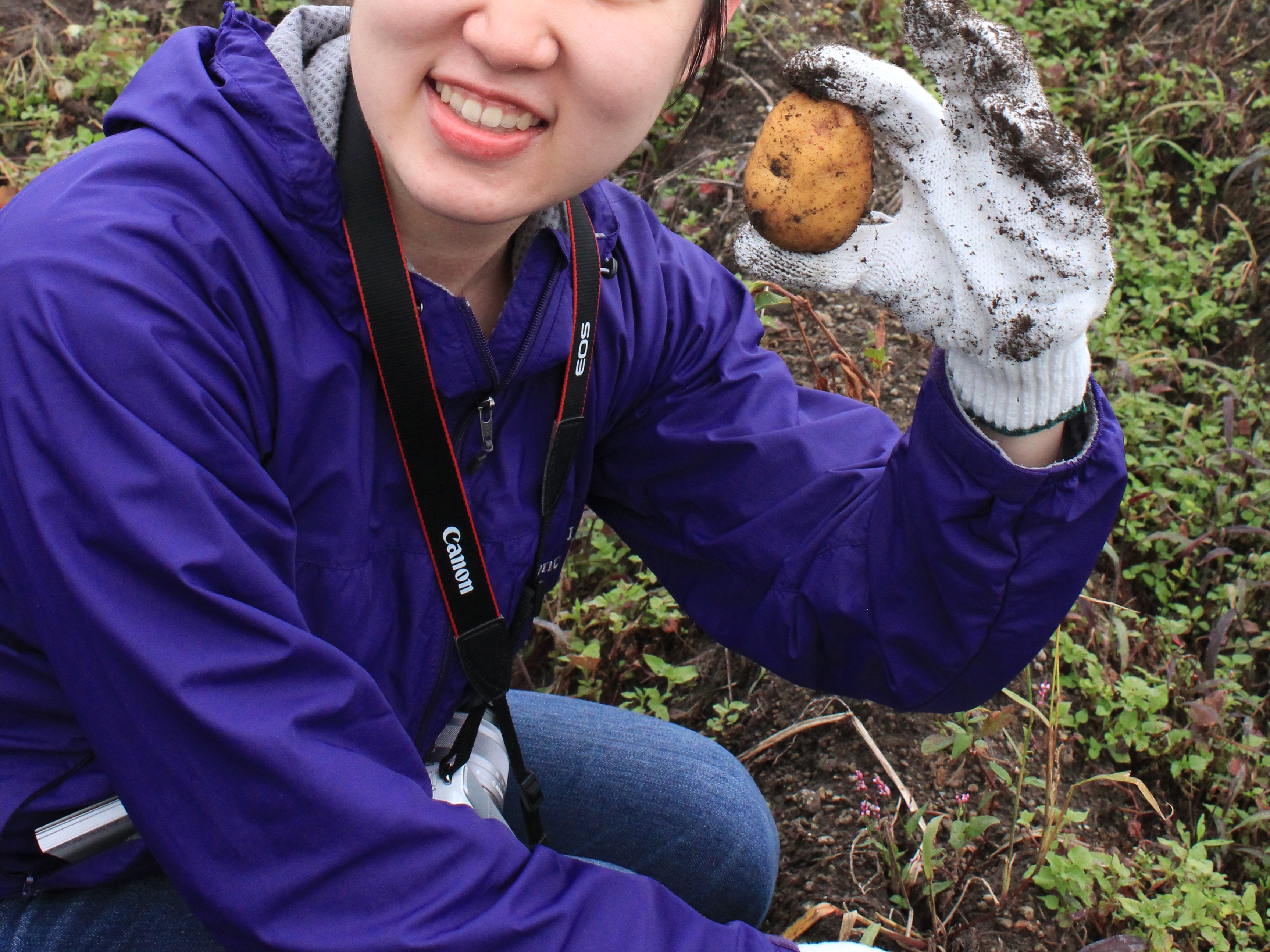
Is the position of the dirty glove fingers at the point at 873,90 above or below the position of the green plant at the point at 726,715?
above

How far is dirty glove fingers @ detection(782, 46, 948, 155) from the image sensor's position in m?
1.37

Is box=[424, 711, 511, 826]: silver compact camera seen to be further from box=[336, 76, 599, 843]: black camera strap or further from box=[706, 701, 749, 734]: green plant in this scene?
box=[706, 701, 749, 734]: green plant

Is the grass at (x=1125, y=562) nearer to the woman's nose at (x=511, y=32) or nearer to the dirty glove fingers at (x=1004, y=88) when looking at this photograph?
the dirty glove fingers at (x=1004, y=88)

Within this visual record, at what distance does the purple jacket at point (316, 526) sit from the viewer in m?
1.00

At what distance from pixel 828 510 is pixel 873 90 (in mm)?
633

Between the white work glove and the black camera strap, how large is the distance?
0.93 ft

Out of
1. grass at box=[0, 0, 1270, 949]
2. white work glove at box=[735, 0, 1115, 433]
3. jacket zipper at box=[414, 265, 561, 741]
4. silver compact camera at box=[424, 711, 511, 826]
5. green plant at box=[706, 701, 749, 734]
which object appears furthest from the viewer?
green plant at box=[706, 701, 749, 734]

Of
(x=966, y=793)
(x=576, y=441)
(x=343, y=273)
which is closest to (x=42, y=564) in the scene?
(x=343, y=273)

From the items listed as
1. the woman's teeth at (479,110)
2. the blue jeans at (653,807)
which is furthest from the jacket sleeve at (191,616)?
the blue jeans at (653,807)

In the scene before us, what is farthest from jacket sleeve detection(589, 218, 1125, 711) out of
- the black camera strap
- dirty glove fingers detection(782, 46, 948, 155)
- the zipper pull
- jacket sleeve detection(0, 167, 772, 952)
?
jacket sleeve detection(0, 167, 772, 952)

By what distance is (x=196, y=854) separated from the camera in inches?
40.9

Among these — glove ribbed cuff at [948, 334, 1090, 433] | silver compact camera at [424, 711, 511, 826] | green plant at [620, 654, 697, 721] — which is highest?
glove ribbed cuff at [948, 334, 1090, 433]

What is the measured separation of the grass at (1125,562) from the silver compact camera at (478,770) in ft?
1.97

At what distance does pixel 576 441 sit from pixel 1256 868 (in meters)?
1.54
